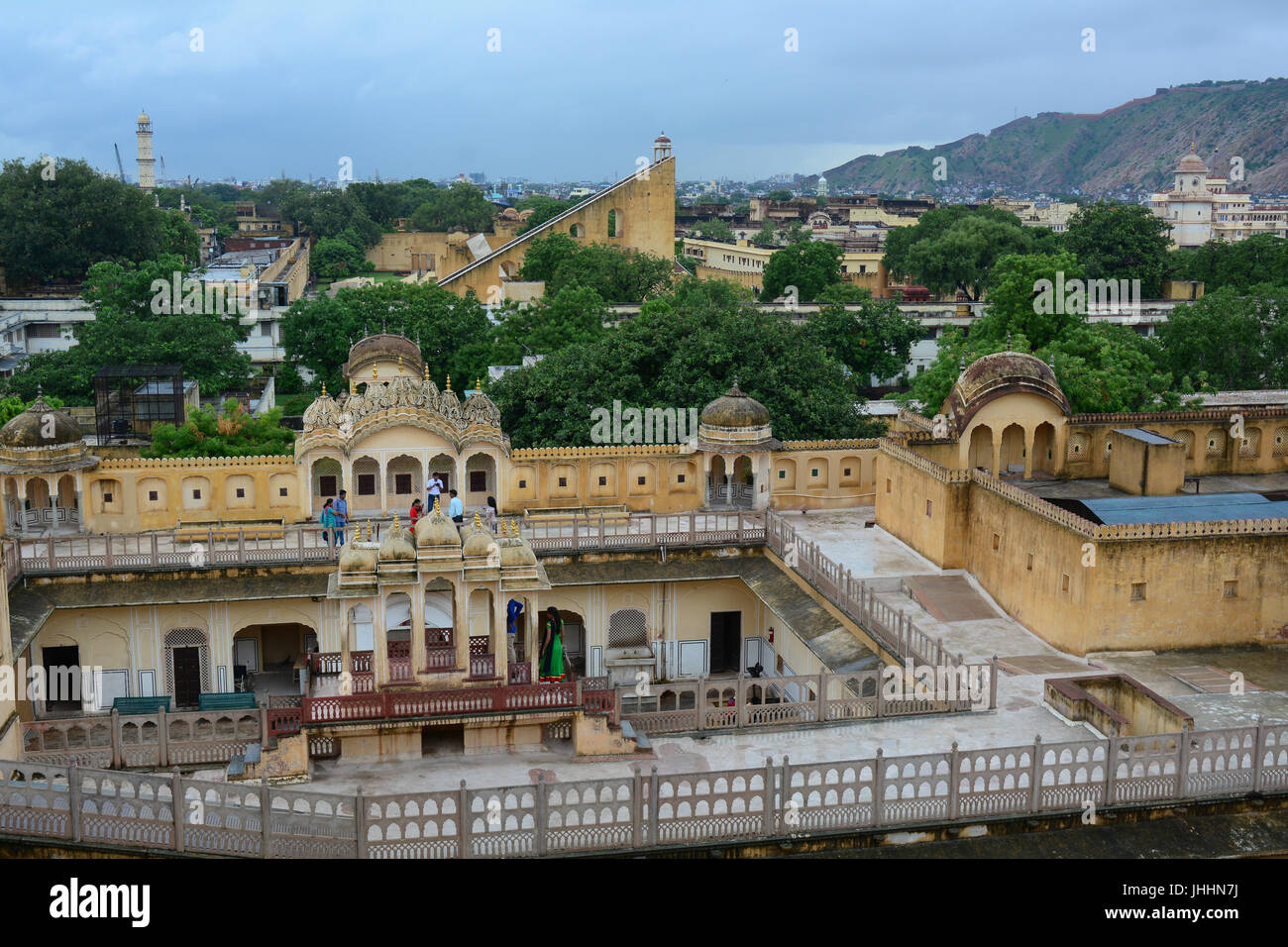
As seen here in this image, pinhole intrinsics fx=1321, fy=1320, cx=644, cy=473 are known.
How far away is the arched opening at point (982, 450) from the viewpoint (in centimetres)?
3017

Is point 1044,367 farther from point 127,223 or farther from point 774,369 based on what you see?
point 127,223

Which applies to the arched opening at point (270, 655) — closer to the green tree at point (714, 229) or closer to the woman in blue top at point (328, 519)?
the woman in blue top at point (328, 519)

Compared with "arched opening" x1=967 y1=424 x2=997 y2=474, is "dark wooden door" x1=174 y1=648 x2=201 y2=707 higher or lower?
lower

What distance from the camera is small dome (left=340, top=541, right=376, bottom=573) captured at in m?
18.8

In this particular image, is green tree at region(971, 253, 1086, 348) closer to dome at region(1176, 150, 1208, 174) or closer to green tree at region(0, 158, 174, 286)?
green tree at region(0, 158, 174, 286)

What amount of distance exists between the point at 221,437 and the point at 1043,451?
22.2m

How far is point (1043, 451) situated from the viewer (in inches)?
1202

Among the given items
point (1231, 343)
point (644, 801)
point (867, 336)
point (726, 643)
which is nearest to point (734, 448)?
point (726, 643)

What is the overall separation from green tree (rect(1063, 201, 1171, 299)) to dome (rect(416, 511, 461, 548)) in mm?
63518

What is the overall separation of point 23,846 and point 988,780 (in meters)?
11.7

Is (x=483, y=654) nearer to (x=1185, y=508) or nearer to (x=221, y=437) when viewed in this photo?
(x=1185, y=508)

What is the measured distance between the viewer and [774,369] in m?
36.3

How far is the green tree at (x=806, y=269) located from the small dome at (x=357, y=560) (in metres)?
Result: 62.4

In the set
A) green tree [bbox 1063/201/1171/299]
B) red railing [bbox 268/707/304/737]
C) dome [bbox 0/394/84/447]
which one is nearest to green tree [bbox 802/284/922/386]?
green tree [bbox 1063/201/1171/299]
